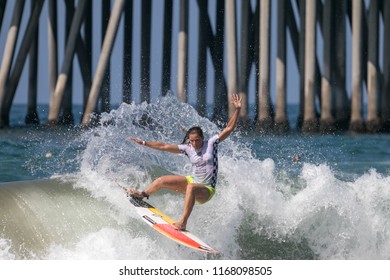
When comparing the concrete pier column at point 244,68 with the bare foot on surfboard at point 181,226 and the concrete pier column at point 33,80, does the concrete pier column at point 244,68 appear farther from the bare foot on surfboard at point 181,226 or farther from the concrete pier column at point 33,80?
the bare foot on surfboard at point 181,226

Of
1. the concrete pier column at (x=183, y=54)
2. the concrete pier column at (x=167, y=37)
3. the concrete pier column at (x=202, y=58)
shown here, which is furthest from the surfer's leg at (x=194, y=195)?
the concrete pier column at (x=167, y=37)

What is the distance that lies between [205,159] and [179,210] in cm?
228

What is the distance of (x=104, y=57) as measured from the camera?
3256 centimetres

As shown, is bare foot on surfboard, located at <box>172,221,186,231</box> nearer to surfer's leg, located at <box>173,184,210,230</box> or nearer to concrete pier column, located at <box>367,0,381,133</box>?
surfer's leg, located at <box>173,184,210,230</box>

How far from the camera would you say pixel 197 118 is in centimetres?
1806

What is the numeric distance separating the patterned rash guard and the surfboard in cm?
66

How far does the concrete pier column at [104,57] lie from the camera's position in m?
32.3

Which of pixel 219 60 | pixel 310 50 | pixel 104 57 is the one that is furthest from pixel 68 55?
pixel 310 50

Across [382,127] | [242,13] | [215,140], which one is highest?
[215,140]

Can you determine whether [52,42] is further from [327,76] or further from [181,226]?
[181,226]

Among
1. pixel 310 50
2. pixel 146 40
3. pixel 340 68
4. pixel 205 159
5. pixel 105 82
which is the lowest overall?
pixel 105 82

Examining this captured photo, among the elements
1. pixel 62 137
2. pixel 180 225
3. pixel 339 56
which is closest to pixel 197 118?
pixel 180 225
